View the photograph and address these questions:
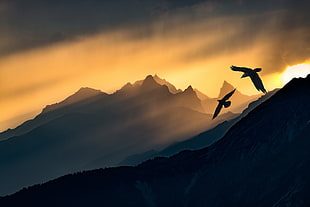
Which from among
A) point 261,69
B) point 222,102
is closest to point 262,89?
point 261,69

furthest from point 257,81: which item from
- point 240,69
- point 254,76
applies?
point 240,69

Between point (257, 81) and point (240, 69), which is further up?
point (240, 69)

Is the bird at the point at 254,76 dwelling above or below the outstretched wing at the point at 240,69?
below

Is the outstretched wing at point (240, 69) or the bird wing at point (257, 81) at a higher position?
the outstretched wing at point (240, 69)

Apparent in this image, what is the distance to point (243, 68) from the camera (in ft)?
587

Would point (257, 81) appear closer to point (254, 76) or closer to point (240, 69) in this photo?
point (254, 76)

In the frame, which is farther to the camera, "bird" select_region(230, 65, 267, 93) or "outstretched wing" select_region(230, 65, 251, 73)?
"outstretched wing" select_region(230, 65, 251, 73)

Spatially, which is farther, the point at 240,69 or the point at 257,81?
the point at 240,69

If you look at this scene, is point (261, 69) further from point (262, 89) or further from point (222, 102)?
point (222, 102)

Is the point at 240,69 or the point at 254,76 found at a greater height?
the point at 240,69

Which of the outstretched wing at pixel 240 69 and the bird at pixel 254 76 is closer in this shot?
the bird at pixel 254 76

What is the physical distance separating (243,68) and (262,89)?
1269cm

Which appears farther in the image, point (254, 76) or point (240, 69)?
point (240, 69)

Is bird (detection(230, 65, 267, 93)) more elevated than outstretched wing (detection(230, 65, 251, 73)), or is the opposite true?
outstretched wing (detection(230, 65, 251, 73))
